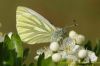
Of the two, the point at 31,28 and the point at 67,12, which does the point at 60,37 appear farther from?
the point at 67,12

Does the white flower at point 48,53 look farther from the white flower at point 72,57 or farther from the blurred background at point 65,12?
the blurred background at point 65,12

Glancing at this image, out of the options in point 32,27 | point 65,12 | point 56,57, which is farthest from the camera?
point 65,12

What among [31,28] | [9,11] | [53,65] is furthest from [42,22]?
[9,11]

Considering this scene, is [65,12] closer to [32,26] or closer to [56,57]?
[32,26]

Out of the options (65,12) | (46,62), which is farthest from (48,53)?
(65,12)

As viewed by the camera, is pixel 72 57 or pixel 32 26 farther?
pixel 32 26

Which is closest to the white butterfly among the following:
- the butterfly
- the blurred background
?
the butterfly

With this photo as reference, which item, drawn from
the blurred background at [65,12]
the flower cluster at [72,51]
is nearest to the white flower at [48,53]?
the flower cluster at [72,51]

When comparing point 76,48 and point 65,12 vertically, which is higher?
point 65,12
